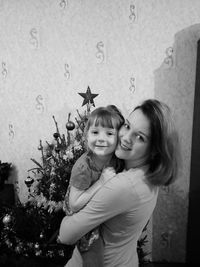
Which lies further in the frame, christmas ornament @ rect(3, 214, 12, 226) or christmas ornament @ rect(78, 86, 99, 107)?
christmas ornament @ rect(78, 86, 99, 107)

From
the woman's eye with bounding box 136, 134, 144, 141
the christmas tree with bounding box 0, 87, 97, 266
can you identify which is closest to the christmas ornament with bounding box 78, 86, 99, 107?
the christmas tree with bounding box 0, 87, 97, 266

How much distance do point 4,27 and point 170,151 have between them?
1.86 m

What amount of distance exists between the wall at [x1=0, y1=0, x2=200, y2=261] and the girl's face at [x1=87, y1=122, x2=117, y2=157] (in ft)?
2.91

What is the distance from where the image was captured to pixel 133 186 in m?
0.80

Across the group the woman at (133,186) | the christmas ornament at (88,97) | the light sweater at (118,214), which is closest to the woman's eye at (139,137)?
the woman at (133,186)

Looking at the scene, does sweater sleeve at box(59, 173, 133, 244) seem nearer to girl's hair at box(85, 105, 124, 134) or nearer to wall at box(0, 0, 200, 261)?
girl's hair at box(85, 105, 124, 134)

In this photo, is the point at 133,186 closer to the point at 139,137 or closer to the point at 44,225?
the point at 139,137

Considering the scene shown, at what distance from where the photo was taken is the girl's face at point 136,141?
0.84 metres

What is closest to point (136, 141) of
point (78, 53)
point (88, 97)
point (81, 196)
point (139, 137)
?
point (139, 137)

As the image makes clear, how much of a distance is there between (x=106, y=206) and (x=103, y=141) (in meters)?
0.38

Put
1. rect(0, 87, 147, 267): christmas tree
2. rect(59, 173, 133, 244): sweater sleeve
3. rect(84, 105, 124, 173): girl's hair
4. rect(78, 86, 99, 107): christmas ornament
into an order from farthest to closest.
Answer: rect(78, 86, 99, 107): christmas ornament, rect(0, 87, 147, 267): christmas tree, rect(84, 105, 124, 173): girl's hair, rect(59, 173, 133, 244): sweater sleeve

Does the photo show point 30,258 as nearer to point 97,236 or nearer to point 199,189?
point 97,236

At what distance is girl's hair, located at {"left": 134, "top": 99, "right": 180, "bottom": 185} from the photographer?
0.82m

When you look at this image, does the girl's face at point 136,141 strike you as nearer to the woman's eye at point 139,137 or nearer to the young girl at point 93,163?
the woman's eye at point 139,137
